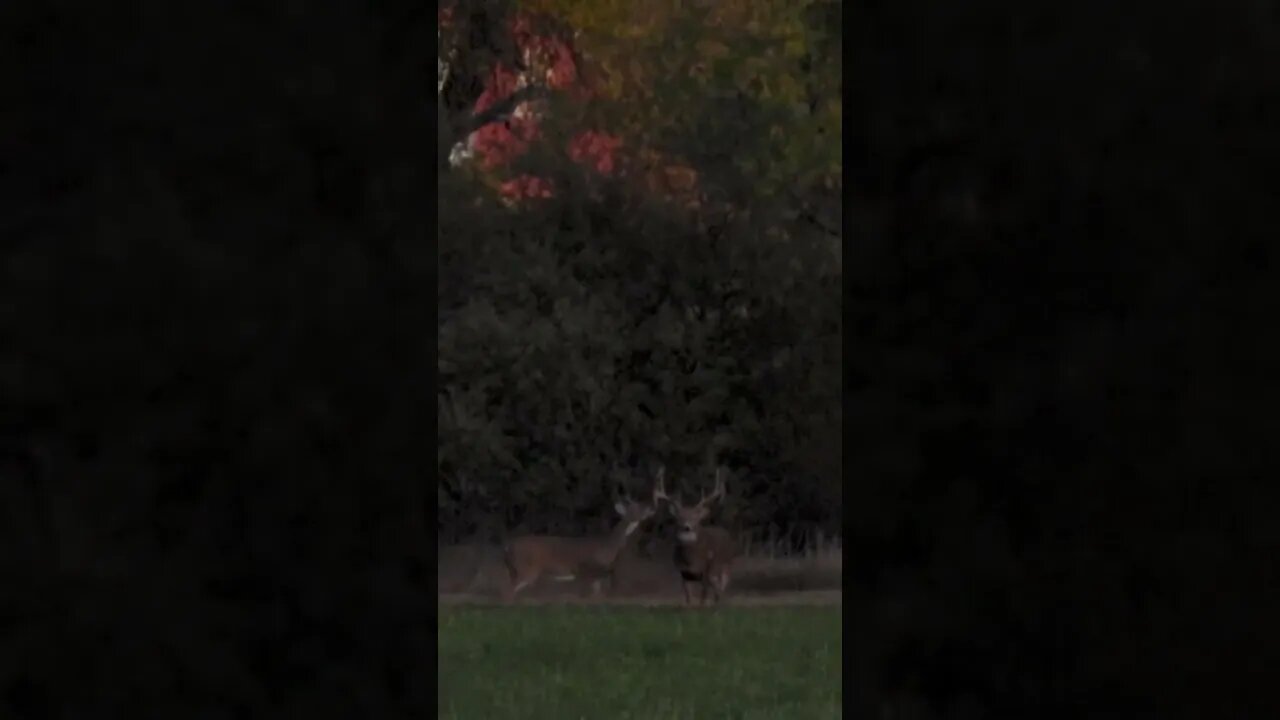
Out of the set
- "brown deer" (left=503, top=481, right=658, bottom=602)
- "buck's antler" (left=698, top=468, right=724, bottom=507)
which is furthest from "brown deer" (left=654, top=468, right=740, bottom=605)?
"brown deer" (left=503, top=481, right=658, bottom=602)

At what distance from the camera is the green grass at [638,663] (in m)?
8.46

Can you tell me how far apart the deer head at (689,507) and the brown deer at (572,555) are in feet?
0.50

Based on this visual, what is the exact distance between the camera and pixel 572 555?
12.1 meters

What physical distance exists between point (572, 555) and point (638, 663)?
2546mm

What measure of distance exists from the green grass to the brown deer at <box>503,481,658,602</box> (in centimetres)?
24
